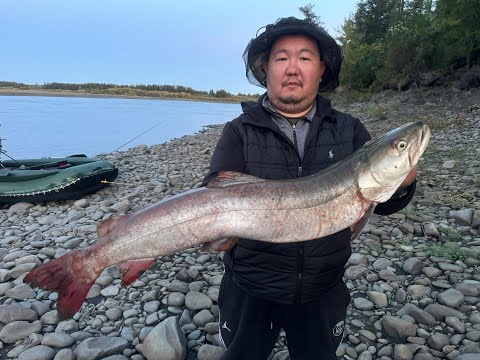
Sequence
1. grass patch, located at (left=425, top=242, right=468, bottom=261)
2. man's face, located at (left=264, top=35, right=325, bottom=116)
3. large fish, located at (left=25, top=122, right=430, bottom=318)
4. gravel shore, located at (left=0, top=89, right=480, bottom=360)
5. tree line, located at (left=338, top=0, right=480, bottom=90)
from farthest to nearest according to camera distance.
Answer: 1. tree line, located at (left=338, top=0, right=480, bottom=90)
2. grass patch, located at (left=425, top=242, right=468, bottom=261)
3. gravel shore, located at (left=0, top=89, right=480, bottom=360)
4. man's face, located at (left=264, top=35, right=325, bottom=116)
5. large fish, located at (left=25, top=122, right=430, bottom=318)

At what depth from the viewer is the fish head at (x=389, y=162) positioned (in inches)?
94.0

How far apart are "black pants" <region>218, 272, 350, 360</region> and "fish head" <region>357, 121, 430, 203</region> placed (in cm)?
79

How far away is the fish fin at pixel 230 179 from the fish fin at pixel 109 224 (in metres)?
0.61

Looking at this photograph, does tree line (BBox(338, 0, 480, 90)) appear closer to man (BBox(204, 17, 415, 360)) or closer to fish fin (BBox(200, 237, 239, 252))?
man (BBox(204, 17, 415, 360))

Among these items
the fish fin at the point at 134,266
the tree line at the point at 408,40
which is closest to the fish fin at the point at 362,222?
the fish fin at the point at 134,266

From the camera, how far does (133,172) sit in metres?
11.9

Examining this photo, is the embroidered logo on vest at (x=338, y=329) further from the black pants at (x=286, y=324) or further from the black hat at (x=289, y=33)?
the black hat at (x=289, y=33)

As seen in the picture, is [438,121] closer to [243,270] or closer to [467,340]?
[467,340]

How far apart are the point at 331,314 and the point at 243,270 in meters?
0.70

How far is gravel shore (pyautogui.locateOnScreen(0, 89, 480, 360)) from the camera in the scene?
3330 millimetres

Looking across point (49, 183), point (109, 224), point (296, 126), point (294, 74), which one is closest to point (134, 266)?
point (109, 224)

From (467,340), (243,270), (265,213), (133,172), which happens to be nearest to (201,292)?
(243,270)

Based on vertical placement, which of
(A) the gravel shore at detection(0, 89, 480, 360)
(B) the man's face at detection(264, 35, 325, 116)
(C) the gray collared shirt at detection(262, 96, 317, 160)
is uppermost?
(B) the man's face at detection(264, 35, 325, 116)

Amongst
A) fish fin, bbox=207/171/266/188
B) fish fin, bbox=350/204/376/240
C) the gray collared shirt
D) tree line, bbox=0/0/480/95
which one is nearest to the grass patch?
fish fin, bbox=350/204/376/240
